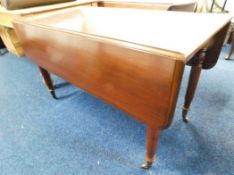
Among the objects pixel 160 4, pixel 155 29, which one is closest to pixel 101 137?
pixel 155 29

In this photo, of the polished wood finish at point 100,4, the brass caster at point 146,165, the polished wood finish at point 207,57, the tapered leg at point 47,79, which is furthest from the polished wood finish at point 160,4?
the brass caster at point 146,165

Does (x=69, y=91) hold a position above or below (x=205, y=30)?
below

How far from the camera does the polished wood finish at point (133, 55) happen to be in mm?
643

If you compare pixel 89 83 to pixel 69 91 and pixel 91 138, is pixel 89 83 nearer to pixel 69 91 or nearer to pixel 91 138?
pixel 91 138

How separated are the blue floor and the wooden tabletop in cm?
77

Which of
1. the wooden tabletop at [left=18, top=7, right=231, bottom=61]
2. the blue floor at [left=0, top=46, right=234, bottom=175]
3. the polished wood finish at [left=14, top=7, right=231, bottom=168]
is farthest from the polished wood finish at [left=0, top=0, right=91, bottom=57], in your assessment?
the blue floor at [left=0, top=46, right=234, bottom=175]

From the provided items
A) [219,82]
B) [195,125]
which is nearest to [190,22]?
[195,125]

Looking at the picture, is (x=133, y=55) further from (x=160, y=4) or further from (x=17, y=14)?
(x=17, y=14)

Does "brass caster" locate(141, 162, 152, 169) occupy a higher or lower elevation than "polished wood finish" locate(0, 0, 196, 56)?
lower

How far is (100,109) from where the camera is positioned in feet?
5.08

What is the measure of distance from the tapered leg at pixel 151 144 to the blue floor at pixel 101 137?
0.18ft

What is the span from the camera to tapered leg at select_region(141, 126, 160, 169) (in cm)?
88

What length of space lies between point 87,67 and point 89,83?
0.10 meters

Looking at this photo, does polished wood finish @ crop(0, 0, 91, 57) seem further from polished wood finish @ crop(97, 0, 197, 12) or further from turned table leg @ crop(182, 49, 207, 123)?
turned table leg @ crop(182, 49, 207, 123)
